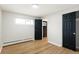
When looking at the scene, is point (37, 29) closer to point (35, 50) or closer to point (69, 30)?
point (35, 50)

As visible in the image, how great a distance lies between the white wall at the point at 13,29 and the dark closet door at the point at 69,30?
10.6ft

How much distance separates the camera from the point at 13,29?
5.39 metres

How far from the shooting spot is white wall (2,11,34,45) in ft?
16.0

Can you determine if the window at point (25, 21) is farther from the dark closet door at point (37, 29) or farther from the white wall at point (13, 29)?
the dark closet door at point (37, 29)

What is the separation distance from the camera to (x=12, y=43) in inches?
207

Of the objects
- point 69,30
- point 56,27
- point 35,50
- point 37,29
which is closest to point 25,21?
point 37,29

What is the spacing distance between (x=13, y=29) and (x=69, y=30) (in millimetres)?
3623

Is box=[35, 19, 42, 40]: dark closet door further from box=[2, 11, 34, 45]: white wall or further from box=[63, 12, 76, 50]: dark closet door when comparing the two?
box=[63, 12, 76, 50]: dark closet door

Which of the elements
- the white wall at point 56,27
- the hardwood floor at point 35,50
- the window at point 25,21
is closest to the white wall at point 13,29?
the window at point 25,21

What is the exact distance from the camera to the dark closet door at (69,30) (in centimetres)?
384

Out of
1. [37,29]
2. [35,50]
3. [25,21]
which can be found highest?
[25,21]

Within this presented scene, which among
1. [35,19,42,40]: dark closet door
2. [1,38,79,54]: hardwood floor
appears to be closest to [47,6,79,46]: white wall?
[1,38,79,54]: hardwood floor

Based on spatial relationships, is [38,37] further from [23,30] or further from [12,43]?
[12,43]
